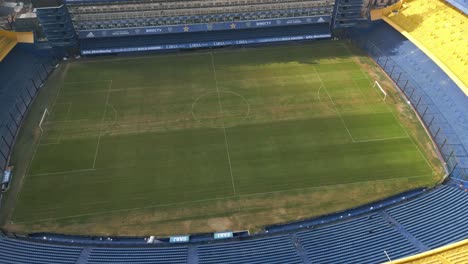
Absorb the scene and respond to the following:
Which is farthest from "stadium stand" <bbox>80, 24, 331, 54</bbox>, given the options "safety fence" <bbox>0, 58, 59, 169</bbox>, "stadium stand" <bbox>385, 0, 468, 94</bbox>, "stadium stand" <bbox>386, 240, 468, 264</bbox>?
"stadium stand" <bbox>386, 240, 468, 264</bbox>

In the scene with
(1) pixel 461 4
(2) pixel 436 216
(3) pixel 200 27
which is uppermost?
(1) pixel 461 4

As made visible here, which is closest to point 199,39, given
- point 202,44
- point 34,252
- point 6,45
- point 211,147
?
point 202,44

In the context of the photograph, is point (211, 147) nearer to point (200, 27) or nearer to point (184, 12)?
point (200, 27)

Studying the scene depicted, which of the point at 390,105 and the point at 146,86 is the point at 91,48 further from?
the point at 390,105

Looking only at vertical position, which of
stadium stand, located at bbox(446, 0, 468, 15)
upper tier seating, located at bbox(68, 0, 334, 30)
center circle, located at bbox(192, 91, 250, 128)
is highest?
stadium stand, located at bbox(446, 0, 468, 15)

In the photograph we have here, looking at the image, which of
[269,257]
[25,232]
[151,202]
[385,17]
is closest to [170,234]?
[151,202]

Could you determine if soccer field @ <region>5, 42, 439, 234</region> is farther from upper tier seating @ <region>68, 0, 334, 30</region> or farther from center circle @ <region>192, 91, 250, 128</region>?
upper tier seating @ <region>68, 0, 334, 30</region>
